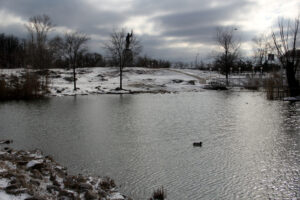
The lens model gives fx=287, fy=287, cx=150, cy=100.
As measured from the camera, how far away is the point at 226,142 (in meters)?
10.9

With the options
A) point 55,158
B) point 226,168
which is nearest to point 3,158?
point 55,158

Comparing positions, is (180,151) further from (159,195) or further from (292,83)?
(292,83)

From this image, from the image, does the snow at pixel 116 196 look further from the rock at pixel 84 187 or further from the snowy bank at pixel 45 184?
the rock at pixel 84 187

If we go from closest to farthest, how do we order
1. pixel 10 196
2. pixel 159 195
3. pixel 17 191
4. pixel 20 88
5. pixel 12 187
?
pixel 10 196 < pixel 17 191 < pixel 12 187 < pixel 159 195 < pixel 20 88

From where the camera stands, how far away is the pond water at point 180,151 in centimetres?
662

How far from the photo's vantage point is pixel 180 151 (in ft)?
31.7

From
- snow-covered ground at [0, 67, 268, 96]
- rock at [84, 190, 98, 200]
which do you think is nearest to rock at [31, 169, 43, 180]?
rock at [84, 190, 98, 200]

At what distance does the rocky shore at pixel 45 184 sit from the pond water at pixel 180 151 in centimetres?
55

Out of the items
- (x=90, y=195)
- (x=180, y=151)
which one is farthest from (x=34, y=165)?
(x=180, y=151)

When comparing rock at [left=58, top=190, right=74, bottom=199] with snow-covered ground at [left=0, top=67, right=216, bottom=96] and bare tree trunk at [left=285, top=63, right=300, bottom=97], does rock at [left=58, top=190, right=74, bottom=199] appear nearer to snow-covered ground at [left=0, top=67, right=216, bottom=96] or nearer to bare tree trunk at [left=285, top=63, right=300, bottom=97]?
bare tree trunk at [left=285, top=63, right=300, bottom=97]

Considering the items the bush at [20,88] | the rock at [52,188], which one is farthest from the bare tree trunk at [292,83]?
the rock at [52,188]

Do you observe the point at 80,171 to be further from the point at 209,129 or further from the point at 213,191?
the point at 209,129

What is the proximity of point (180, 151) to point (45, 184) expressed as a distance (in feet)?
16.3

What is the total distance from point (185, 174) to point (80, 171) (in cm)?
278
